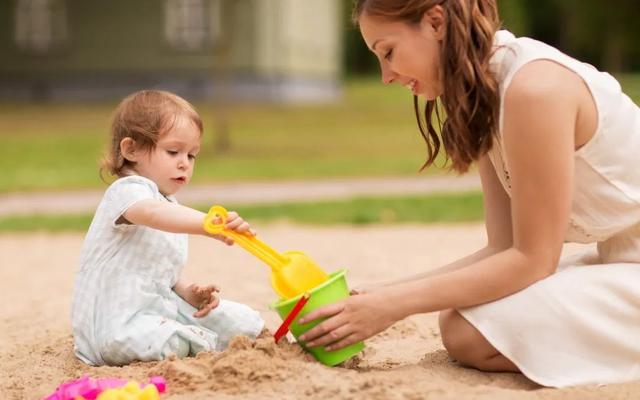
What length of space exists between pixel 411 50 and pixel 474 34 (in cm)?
18

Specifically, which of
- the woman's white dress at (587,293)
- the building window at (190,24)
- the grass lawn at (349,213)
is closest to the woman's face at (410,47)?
the woman's white dress at (587,293)

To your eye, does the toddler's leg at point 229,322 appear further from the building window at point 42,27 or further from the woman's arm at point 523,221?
the building window at point 42,27

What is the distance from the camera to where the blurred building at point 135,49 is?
82.8 ft

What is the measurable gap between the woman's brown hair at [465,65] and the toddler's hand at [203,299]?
1.00 metres

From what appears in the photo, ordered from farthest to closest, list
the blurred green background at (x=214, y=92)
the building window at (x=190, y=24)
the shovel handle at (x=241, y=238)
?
the building window at (x=190, y=24)
the blurred green background at (x=214, y=92)
the shovel handle at (x=241, y=238)

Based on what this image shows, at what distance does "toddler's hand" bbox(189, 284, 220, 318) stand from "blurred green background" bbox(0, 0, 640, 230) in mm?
5600

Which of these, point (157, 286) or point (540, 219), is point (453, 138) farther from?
point (157, 286)

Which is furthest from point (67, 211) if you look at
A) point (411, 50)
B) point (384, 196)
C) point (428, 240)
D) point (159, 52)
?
point (159, 52)

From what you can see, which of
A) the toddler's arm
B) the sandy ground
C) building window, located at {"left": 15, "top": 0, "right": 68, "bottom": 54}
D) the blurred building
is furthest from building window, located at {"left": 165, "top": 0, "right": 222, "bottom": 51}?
the toddler's arm

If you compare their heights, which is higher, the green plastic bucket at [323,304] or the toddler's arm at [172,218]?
the toddler's arm at [172,218]

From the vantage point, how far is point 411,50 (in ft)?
10.0

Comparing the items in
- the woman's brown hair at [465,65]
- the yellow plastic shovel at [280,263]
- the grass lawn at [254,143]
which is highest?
the woman's brown hair at [465,65]

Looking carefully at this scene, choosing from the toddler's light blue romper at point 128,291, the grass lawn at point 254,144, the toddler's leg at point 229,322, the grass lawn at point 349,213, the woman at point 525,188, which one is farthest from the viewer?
the grass lawn at point 254,144

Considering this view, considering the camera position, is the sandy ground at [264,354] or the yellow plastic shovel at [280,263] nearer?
the sandy ground at [264,354]
